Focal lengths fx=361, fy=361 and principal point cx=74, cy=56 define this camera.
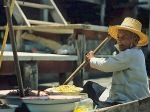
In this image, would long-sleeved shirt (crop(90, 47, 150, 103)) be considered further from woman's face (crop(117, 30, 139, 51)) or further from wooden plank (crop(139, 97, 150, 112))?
wooden plank (crop(139, 97, 150, 112))

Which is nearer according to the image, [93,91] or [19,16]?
[93,91]

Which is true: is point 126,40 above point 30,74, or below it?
above

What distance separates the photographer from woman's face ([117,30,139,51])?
13.5 ft

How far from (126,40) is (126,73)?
38 cm

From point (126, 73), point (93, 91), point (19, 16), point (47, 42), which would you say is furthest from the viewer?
point (47, 42)

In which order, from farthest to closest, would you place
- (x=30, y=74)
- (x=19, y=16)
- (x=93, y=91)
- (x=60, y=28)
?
(x=19, y=16) < (x=60, y=28) < (x=30, y=74) < (x=93, y=91)

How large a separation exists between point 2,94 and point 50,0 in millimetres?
5388

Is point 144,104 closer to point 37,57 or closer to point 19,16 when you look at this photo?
point 37,57

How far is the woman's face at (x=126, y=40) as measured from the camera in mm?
4105

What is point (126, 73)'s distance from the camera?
13.4 ft

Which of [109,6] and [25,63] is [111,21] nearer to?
[109,6]

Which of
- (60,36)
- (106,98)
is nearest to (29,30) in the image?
(60,36)

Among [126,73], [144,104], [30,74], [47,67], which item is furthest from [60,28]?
[144,104]

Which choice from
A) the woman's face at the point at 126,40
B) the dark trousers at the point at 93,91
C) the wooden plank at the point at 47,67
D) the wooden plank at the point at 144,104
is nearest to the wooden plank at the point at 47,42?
the wooden plank at the point at 47,67
